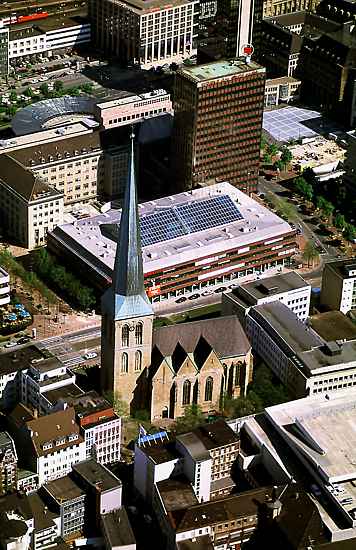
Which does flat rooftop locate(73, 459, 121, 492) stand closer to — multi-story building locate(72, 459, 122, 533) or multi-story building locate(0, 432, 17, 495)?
multi-story building locate(72, 459, 122, 533)

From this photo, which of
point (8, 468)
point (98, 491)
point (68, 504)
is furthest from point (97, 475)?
point (8, 468)

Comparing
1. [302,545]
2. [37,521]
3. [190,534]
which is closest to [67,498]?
[37,521]

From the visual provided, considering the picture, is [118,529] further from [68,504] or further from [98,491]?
[68,504]

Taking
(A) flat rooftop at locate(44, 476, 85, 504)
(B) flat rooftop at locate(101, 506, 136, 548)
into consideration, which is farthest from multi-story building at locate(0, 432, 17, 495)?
(B) flat rooftop at locate(101, 506, 136, 548)

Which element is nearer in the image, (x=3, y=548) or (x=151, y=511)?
(x=3, y=548)

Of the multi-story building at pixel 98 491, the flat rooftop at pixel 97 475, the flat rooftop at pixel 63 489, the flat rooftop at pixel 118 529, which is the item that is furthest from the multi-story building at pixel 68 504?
the flat rooftop at pixel 118 529

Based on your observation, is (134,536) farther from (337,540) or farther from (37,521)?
(337,540)
